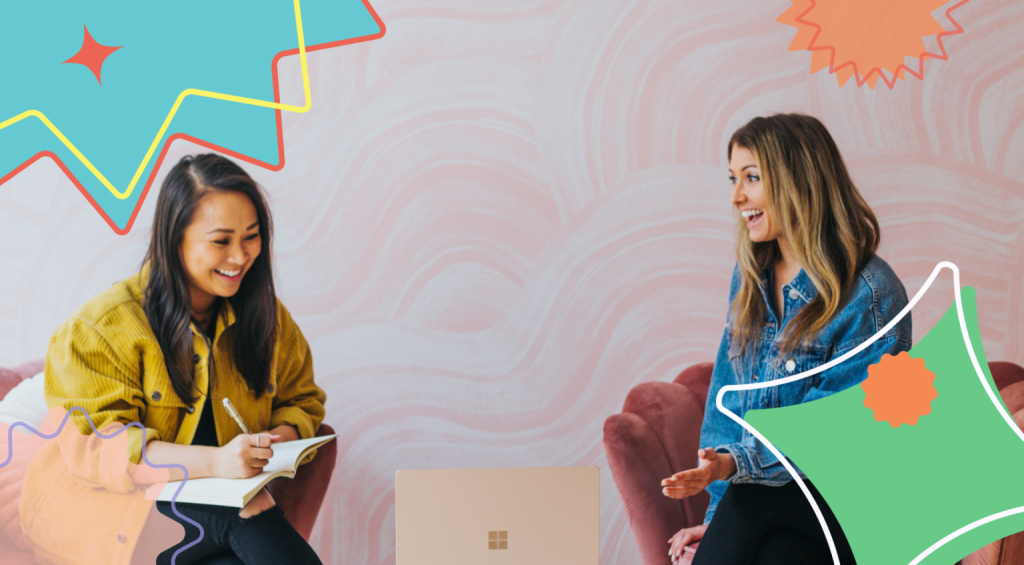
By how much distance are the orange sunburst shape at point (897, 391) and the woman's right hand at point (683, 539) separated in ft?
1.76

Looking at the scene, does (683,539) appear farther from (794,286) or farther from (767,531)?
(794,286)

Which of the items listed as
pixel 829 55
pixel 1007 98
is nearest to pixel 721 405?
pixel 829 55

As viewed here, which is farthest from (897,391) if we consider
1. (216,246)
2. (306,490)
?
(216,246)

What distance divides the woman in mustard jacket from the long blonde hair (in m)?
1.27

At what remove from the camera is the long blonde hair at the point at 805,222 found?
2.03 meters

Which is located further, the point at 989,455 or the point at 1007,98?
the point at 1007,98

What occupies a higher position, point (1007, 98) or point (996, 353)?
point (1007, 98)

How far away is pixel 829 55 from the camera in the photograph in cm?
223

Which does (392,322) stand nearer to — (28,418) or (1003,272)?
(28,418)

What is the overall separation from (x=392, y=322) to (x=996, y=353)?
176 cm

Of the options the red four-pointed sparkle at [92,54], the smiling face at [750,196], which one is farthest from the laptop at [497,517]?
the red four-pointed sparkle at [92,54]

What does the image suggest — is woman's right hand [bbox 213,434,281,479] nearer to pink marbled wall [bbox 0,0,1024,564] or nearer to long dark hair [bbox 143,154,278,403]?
long dark hair [bbox 143,154,278,403]

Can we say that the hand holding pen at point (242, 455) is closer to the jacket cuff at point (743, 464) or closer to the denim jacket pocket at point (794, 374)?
the jacket cuff at point (743, 464)

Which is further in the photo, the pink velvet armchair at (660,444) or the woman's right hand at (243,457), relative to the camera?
the pink velvet armchair at (660,444)
